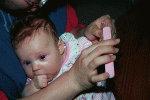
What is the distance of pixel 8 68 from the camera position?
2.48ft

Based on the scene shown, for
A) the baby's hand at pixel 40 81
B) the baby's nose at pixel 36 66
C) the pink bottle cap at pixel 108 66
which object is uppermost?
the pink bottle cap at pixel 108 66

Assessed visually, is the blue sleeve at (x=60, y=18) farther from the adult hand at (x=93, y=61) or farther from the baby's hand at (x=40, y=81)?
the adult hand at (x=93, y=61)

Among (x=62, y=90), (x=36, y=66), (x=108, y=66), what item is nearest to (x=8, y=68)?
(x=36, y=66)

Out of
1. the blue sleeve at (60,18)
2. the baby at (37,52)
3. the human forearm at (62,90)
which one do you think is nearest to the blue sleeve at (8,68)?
the baby at (37,52)

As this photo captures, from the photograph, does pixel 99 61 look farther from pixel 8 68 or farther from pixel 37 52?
pixel 8 68

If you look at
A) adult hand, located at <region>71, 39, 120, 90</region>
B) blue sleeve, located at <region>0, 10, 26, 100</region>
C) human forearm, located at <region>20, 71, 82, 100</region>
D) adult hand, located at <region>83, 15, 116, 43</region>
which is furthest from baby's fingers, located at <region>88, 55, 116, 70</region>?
blue sleeve, located at <region>0, 10, 26, 100</region>

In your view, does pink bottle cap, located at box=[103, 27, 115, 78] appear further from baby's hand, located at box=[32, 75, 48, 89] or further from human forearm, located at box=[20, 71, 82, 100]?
baby's hand, located at box=[32, 75, 48, 89]

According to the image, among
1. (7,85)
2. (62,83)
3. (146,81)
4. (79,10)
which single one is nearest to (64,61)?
(62,83)

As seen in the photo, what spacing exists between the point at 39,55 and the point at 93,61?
16.8 inches

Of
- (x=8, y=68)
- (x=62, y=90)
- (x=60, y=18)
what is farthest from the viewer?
(x=60, y=18)

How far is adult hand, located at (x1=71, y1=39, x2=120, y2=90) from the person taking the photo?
1.66 feet

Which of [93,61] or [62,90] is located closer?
[93,61]

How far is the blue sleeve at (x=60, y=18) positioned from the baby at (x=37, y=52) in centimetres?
20

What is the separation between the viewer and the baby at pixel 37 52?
78 centimetres
